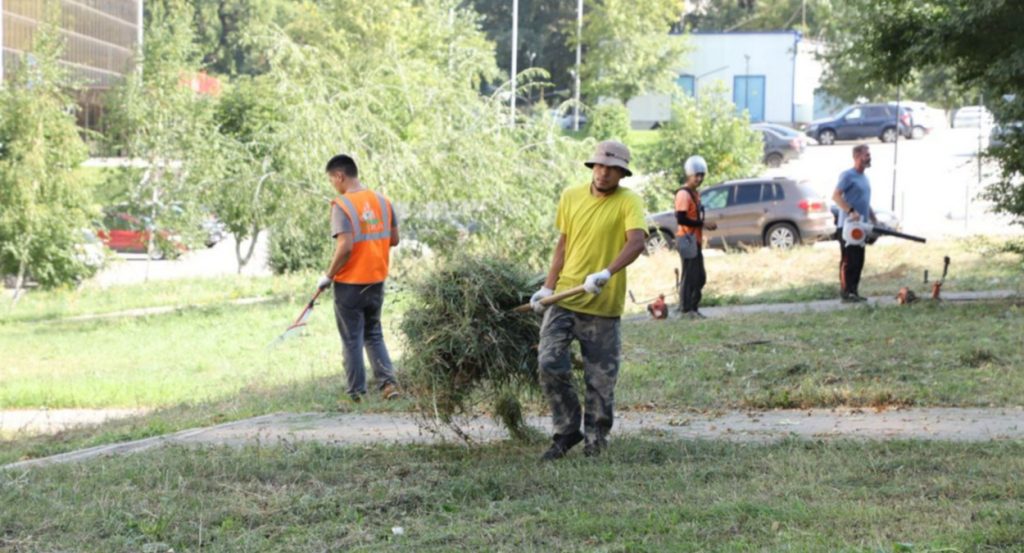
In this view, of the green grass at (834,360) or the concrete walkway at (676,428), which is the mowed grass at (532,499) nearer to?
the concrete walkway at (676,428)

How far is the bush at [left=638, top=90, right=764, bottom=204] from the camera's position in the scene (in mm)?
33438

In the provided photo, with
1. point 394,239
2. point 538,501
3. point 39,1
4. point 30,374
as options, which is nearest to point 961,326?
point 394,239

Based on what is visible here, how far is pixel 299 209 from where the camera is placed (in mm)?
19266

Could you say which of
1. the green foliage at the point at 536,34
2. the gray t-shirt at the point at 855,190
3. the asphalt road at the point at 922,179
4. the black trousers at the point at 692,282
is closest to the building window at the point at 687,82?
the green foliage at the point at 536,34

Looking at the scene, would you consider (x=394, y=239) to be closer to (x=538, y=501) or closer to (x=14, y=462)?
(x=14, y=462)

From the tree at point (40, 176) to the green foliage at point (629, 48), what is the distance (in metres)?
29.9

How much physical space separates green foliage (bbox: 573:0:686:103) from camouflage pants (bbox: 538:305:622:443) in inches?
1759

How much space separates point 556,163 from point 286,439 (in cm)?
1240

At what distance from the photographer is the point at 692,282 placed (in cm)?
1464

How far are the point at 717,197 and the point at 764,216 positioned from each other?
122 cm

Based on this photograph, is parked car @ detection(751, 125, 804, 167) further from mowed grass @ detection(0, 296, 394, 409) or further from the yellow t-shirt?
the yellow t-shirt

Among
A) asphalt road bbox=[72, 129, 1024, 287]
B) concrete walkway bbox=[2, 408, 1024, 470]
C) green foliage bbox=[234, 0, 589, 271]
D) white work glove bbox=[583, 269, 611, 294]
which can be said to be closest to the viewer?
white work glove bbox=[583, 269, 611, 294]

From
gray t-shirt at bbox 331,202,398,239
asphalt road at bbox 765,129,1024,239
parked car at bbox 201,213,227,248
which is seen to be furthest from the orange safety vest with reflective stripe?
asphalt road at bbox 765,129,1024,239

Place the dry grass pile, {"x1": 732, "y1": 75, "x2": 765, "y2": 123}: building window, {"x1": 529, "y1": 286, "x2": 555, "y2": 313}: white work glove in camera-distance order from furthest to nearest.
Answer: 1. {"x1": 732, "y1": 75, "x2": 765, "y2": 123}: building window
2. the dry grass pile
3. {"x1": 529, "y1": 286, "x2": 555, "y2": 313}: white work glove
